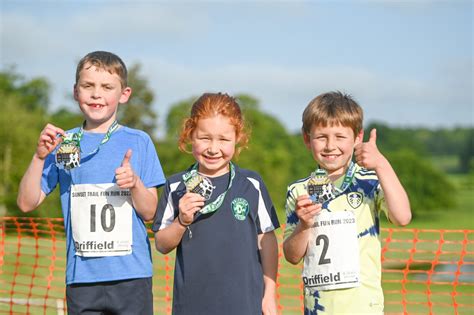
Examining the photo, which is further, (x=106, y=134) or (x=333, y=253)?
(x=106, y=134)

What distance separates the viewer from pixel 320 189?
3.57m

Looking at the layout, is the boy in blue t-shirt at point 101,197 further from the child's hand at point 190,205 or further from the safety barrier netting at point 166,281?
the safety barrier netting at point 166,281

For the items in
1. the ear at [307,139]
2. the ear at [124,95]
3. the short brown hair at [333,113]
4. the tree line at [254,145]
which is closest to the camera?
the short brown hair at [333,113]

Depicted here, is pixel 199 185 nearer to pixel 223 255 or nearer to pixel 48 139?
pixel 223 255

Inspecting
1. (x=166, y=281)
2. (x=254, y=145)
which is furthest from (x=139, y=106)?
(x=166, y=281)

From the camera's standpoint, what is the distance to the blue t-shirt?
13.1ft

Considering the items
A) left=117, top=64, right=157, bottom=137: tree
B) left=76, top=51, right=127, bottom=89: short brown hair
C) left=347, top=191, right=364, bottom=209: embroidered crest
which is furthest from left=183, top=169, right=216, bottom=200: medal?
left=117, top=64, right=157, bottom=137: tree

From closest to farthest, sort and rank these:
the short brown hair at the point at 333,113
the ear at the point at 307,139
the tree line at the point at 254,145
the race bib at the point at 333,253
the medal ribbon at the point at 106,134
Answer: the race bib at the point at 333,253
the short brown hair at the point at 333,113
the ear at the point at 307,139
the medal ribbon at the point at 106,134
the tree line at the point at 254,145

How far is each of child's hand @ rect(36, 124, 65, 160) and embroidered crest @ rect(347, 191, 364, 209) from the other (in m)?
1.52

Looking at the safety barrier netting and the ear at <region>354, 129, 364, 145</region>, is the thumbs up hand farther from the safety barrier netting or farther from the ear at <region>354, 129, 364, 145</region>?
the safety barrier netting

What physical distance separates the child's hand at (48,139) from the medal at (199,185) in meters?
0.77

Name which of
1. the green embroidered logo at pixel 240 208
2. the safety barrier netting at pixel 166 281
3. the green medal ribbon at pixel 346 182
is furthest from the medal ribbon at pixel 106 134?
the safety barrier netting at pixel 166 281

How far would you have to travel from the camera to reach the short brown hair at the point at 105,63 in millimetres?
4117

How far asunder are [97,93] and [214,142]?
0.76 meters
